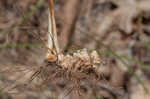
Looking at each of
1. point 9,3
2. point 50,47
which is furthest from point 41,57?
point 50,47

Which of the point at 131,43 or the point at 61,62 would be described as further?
the point at 131,43

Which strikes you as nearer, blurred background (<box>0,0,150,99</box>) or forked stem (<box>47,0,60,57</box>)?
forked stem (<box>47,0,60,57</box>)

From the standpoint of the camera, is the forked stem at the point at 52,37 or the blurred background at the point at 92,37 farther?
the blurred background at the point at 92,37

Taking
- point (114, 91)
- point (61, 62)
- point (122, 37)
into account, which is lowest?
point (114, 91)

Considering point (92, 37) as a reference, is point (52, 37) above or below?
below

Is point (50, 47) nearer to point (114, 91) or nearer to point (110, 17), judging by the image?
point (114, 91)

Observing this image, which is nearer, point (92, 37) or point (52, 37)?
point (52, 37)

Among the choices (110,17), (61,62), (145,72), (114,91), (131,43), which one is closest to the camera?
(61,62)

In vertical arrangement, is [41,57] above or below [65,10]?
below
